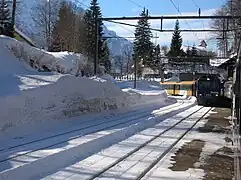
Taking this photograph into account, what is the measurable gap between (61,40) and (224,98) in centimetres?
3127

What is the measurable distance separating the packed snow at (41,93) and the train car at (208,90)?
37.0 feet

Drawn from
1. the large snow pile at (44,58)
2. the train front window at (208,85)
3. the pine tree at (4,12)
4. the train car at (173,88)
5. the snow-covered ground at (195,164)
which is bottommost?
the snow-covered ground at (195,164)

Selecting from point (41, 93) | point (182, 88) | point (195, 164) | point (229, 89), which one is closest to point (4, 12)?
point (182, 88)

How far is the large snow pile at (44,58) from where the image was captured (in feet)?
75.4

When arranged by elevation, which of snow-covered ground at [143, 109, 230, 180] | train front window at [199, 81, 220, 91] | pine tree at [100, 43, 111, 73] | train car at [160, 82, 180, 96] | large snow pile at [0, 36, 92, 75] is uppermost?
pine tree at [100, 43, 111, 73]

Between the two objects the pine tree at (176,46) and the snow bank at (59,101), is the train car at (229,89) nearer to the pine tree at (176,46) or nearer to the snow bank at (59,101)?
the snow bank at (59,101)

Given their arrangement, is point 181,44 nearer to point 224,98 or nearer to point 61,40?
point 61,40

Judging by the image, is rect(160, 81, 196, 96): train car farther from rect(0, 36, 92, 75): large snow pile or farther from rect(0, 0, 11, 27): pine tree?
rect(0, 0, 11, 27): pine tree

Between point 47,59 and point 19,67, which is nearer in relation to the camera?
point 19,67

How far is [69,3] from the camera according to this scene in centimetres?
7512

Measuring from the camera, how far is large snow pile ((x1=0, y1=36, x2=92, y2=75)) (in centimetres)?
2297

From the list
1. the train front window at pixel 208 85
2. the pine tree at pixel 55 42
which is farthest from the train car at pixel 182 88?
the pine tree at pixel 55 42

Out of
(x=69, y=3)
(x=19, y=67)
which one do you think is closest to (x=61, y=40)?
(x=69, y=3)

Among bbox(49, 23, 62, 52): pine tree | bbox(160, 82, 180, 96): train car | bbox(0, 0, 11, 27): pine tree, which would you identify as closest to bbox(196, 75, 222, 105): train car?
bbox(160, 82, 180, 96): train car
